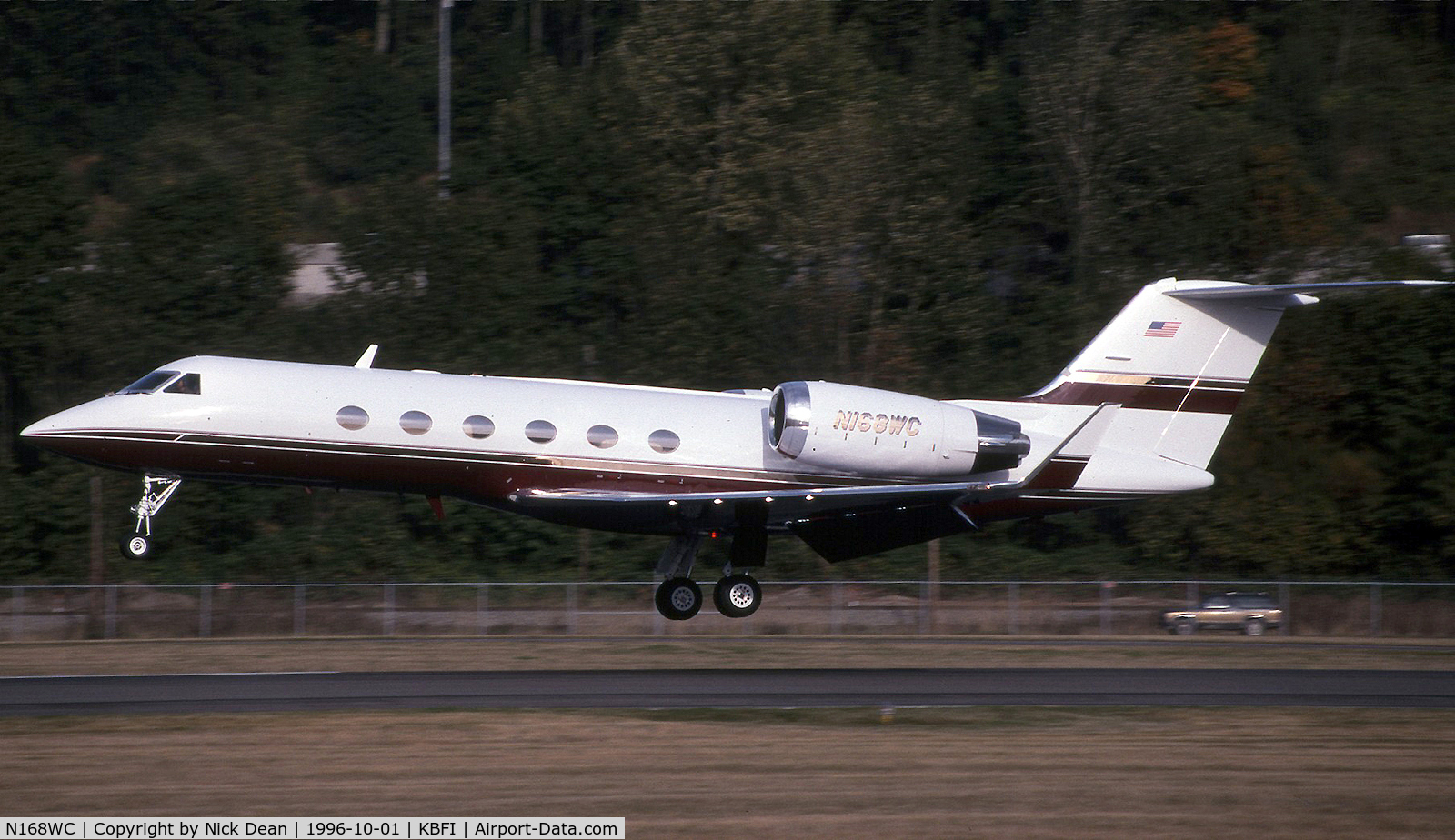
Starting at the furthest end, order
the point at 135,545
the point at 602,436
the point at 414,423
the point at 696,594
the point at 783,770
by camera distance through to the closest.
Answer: the point at 696,594
the point at 602,436
the point at 135,545
the point at 414,423
the point at 783,770

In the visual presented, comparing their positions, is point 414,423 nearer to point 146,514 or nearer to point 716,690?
point 146,514

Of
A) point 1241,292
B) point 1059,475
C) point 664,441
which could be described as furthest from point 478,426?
point 1241,292

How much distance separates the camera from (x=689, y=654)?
24156 mm

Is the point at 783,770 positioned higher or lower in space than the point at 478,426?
lower

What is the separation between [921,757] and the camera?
14078 millimetres

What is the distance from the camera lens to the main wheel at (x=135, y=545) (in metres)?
19.2

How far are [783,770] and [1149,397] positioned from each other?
10.1 m

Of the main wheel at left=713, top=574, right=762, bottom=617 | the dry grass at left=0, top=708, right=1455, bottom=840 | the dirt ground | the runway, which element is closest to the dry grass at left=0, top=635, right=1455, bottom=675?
the runway

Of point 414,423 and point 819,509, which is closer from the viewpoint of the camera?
point 414,423

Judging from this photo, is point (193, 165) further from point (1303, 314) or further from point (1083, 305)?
point (1303, 314)

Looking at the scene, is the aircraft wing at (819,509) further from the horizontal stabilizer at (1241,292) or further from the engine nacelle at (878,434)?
the horizontal stabilizer at (1241,292)

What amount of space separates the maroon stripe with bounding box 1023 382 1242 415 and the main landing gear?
5.05 meters

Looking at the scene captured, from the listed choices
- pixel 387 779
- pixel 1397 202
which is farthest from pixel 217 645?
pixel 1397 202

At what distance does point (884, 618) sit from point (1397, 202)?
33.2 meters
